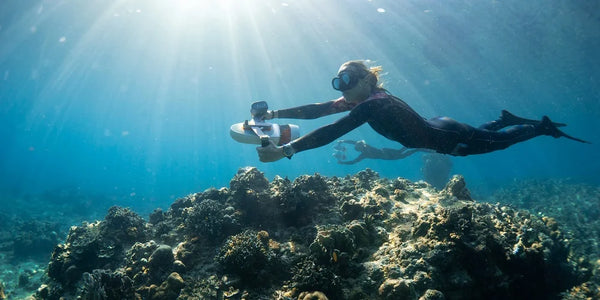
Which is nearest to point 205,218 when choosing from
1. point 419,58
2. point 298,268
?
point 298,268

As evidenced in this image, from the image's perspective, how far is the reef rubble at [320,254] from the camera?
12.3 feet

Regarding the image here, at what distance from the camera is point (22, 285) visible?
10.4m

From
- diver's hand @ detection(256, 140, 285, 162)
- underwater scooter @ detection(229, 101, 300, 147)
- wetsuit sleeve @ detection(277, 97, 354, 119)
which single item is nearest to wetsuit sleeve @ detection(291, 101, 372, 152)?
diver's hand @ detection(256, 140, 285, 162)

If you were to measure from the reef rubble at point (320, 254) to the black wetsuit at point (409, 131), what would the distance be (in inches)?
48.2

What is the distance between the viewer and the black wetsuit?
12.6 feet

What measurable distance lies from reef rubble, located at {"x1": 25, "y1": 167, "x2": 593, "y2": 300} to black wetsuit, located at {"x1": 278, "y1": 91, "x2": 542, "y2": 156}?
1.22 m

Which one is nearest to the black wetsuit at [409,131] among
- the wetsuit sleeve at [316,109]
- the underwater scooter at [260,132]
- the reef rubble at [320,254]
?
the underwater scooter at [260,132]

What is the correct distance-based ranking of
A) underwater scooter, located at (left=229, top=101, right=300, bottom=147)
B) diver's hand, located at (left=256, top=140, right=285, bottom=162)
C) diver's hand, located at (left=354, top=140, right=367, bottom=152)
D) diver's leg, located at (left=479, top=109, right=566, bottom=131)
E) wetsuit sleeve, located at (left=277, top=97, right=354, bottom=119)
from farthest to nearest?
diver's hand, located at (left=354, top=140, right=367, bottom=152), diver's leg, located at (left=479, top=109, right=566, bottom=131), wetsuit sleeve, located at (left=277, top=97, right=354, bottom=119), underwater scooter, located at (left=229, top=101, right=300, bottom=147), diver's hand, located at (left=256, top=140, right=285, bottom=162)

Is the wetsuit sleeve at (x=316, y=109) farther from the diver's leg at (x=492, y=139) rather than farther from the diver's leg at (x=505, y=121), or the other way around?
the diver's leg at (x=505, y=121)

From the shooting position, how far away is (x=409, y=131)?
4426 millimetres

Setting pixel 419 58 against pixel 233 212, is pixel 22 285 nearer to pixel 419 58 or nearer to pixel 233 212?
pixel 233 212

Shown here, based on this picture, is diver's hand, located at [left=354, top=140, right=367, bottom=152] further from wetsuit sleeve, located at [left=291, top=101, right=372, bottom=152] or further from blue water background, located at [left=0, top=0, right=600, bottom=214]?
wetsuit sleeve, located at [left=291, top=101, right=372, bottom=152]

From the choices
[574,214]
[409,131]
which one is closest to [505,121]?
[409,131]

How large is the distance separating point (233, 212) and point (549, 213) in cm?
2004
